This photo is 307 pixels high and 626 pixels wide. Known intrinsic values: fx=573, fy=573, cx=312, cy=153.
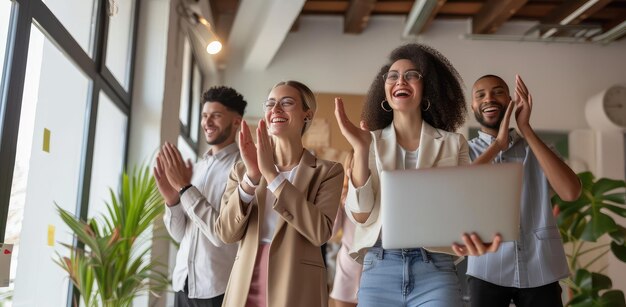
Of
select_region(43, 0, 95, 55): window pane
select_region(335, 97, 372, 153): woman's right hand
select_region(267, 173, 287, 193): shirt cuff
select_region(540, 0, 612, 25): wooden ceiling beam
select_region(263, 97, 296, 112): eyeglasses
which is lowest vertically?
select_region(267, 173, 287, 193): shirt cuff

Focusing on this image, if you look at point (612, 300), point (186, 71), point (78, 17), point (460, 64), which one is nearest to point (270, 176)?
point (78, 17)

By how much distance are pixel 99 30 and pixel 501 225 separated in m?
2.68

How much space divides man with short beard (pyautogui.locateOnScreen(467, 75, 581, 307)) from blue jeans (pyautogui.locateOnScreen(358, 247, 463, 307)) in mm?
525

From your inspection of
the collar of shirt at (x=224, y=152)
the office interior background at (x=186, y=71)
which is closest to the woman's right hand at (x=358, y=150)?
the office interior background at (x=186, y=71)

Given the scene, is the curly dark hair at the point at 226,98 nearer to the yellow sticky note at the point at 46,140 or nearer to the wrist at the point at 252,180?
the yellow sticky note at the point at 46,140

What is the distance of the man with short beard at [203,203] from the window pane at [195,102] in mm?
3613

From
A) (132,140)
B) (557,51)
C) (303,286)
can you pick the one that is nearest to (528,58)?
(557,51)

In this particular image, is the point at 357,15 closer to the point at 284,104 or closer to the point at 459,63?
the point at 459,63

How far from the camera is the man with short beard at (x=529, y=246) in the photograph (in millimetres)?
2059

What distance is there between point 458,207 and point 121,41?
10.1 feet

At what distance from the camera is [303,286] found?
1.80 m

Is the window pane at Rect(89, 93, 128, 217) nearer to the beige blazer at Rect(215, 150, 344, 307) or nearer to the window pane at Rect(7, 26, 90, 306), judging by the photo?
the window pane at Rect(7, 26, 90, 306)

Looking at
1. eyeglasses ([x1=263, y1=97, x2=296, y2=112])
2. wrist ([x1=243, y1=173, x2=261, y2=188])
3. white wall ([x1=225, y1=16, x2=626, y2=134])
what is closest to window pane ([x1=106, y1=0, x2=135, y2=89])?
eyeglasses ([x1=263, y1=97, x2=296, y2=112])

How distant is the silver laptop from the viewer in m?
1.43
